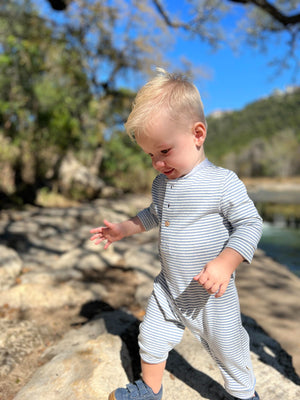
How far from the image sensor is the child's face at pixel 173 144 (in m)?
1.25

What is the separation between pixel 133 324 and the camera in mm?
1984

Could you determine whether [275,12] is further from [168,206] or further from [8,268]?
[8,268]

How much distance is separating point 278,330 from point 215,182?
134 centimetres

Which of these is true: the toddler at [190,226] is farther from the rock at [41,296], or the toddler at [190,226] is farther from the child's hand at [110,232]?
the rock at [41,296]

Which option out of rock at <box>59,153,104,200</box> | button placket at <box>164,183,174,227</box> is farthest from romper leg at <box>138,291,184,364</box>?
rock at <box>59,153,104,200</box>

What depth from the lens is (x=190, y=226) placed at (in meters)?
1.30

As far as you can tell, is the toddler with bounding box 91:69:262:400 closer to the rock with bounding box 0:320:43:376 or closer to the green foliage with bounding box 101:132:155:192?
the rock with bounding box 0:320:43:376

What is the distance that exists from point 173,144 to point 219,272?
49 cm

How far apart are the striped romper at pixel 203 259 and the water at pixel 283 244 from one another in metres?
3.02

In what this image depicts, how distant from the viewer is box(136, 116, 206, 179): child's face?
125cm

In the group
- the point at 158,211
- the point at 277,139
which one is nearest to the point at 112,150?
the point at 158,211

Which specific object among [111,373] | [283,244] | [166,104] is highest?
[166,104]

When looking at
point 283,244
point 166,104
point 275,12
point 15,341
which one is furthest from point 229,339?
point 283,244

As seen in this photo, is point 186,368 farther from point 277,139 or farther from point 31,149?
point 277,139
